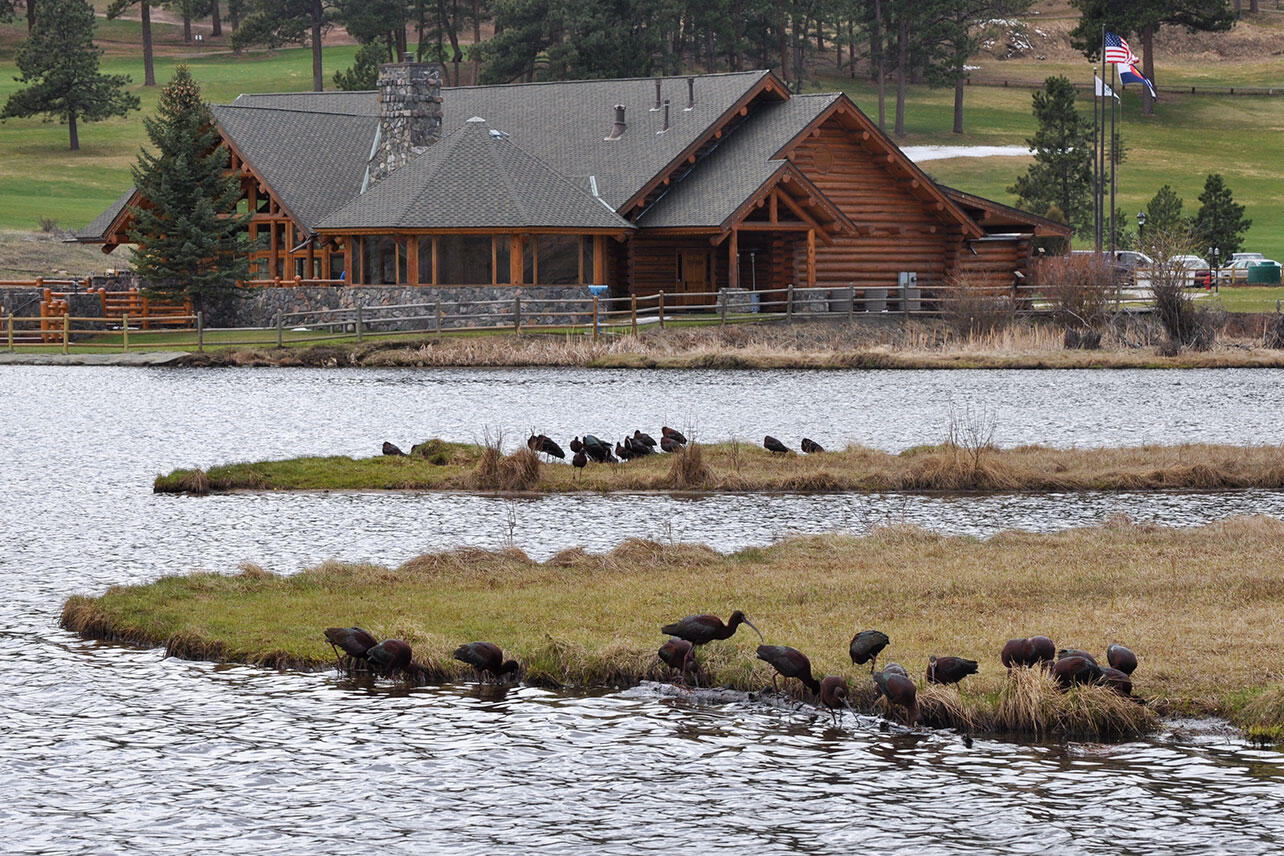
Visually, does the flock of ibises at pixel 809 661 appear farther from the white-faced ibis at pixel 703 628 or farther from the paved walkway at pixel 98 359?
the paved walkway at pixel 98 359

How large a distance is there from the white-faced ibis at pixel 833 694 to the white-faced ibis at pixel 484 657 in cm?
249

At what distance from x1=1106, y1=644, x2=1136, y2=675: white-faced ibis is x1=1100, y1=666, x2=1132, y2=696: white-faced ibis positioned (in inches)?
4.6

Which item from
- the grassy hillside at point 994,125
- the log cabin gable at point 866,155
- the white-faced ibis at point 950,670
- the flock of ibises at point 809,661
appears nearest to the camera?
the flock of ibises at point 809,661

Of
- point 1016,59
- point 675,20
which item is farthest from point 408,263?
point 1016,59

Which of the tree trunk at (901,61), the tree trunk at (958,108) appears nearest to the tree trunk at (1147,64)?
the tree trunk at (958,108)

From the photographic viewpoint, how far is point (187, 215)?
5425 cm

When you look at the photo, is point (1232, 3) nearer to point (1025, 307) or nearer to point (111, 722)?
point (1025, 307)

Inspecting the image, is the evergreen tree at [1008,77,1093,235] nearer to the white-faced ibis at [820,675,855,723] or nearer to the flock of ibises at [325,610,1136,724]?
the flock of ibises at [325,610,1136,724]

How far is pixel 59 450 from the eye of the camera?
28.3 m

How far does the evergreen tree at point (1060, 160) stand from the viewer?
271 feet

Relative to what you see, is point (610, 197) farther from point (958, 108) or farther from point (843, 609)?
point (958, 108)

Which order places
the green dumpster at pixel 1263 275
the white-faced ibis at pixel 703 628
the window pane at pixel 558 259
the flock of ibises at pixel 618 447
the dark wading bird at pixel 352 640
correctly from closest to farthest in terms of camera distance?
the white-faced ibis at pixel 703 628, the dark wading bird at pixel 352 640, the flock of ibises at pixel 618 447, the window pane at pixel 558 259, the green dumpster at pixel 1263 275

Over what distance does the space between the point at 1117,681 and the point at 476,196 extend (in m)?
42.7

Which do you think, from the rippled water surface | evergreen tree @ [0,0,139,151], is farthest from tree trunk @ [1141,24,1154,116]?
the rippled water surface
